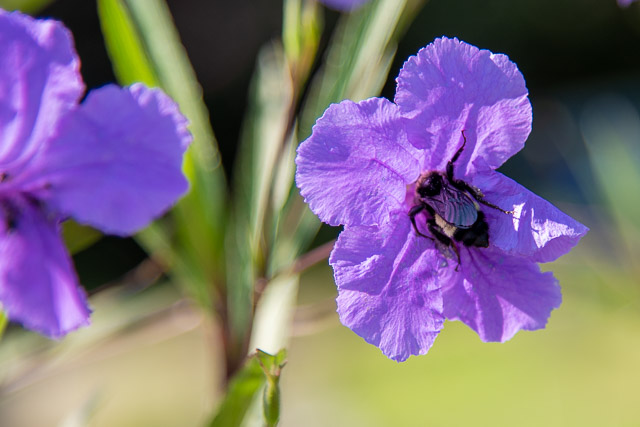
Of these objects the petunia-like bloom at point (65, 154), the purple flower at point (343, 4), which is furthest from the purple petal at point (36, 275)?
the purple flower at point (343, 4)

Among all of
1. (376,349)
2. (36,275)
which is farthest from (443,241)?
(376,349)

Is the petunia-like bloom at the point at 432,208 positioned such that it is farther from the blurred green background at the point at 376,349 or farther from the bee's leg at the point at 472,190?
the blurred green background at the point at 376,349

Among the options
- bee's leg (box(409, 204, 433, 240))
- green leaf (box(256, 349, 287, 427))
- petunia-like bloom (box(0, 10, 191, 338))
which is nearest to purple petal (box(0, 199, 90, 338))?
petunia-like bloom (box(0, 10, 191, 338))

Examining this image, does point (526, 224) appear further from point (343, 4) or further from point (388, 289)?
point (343, 4)

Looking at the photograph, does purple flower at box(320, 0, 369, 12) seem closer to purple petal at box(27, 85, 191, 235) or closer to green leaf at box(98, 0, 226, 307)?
green leaf at box(98, 0, 226, 307)

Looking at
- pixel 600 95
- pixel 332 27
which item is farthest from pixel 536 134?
pixel 332 27

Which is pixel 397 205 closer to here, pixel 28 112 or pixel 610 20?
pixel 28 112
